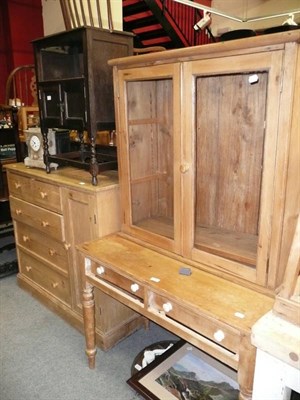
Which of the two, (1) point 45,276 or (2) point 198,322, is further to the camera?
(1) point 45,276

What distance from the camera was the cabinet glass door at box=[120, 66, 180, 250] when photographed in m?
1.78

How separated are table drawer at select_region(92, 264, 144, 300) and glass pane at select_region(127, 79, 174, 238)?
311 mm

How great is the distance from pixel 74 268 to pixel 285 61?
173 cm

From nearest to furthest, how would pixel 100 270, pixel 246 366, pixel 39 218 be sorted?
1. pixel 246 366
2. pixel 100 270
3. pixel 39 218

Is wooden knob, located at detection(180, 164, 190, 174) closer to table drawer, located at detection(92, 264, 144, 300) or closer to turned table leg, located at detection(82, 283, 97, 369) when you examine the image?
table drawer, located at detection(92, 264, 144, 300)

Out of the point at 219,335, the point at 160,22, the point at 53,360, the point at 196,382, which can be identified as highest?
the point at 160,22

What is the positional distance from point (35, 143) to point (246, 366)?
6.52 feet

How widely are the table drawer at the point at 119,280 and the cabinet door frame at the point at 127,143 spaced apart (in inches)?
10.0

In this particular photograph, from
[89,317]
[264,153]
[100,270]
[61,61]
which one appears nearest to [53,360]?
[89,317]

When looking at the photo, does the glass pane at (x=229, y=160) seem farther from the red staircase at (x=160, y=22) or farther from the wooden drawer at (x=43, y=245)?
the red staircase at (x=160, y=22)

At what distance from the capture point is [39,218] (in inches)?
93.8

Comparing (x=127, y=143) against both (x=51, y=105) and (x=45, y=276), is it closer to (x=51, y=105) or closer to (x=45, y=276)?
(x=51, y=105)

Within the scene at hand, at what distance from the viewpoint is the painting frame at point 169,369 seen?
1672 mm

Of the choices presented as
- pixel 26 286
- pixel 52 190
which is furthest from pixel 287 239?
pixel 26 286
